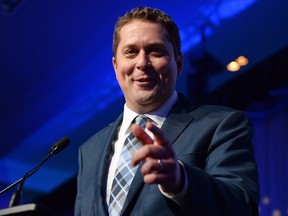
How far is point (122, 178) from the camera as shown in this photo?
1801 mm

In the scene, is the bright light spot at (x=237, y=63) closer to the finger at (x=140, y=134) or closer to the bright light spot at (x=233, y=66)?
the bright light spot at (x=233, y=66)

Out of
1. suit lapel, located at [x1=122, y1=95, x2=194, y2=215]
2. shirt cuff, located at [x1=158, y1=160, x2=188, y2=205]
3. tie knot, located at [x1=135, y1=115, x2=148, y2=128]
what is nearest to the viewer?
shirt cuff, located at [x1=158, y1=160, x2=188, y2=205]

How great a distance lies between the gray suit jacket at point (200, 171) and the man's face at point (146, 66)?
81mm

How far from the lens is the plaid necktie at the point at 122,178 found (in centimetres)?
176

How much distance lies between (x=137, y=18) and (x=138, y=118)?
302 mm

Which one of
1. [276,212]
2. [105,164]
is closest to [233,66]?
[276,212]

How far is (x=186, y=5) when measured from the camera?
4984mm

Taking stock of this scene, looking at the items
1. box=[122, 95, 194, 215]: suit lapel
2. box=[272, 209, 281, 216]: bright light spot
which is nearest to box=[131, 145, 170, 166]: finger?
box=[122, 95, 194, 215]: suit lapel

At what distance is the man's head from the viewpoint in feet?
6.18

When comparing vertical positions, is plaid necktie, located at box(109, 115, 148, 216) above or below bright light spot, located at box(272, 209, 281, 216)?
above

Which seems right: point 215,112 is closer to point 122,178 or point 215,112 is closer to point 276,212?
point 122,178

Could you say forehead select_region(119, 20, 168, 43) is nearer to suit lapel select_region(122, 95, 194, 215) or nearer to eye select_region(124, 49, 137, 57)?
eye select_region(124, 49, 137, 57)

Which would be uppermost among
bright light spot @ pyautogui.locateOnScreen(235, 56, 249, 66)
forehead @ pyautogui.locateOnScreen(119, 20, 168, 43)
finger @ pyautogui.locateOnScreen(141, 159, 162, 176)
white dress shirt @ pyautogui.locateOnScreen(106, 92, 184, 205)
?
bright light spot @ pyautogui.locateOnScreen(235, 56, 249, 66)

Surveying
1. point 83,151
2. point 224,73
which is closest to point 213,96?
point 224,73
